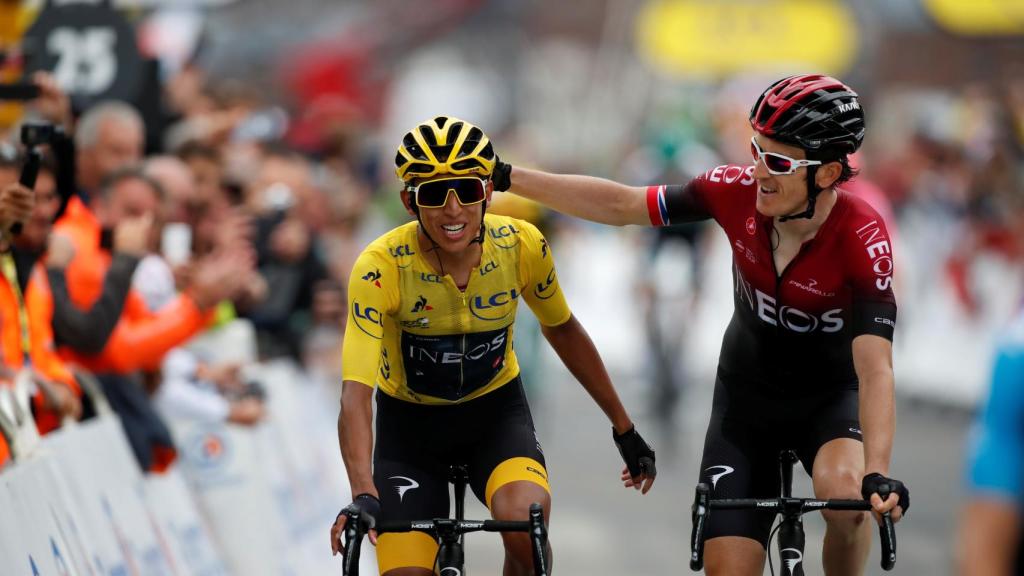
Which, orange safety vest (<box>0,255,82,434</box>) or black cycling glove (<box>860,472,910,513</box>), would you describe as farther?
orange safety vest (<box>0,255,82,434</box>)

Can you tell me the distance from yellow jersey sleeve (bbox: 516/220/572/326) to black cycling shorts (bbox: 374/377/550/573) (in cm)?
36

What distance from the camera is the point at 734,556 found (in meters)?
6.10

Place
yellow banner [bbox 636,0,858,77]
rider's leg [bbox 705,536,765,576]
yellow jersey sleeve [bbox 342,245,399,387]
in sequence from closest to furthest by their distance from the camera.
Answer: yellow jersey sleeve [bbox 342,245,399,387] < rider's leg [bbox 705,536,765,576] < yellow banner [bbox 636,0,858,77]

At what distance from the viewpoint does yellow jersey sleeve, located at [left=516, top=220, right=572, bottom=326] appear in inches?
250

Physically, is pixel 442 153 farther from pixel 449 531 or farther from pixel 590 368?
pixel 449 531

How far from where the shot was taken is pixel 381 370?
6.54 metres

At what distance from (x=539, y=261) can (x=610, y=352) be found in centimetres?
1837

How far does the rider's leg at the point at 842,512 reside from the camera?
241 inches

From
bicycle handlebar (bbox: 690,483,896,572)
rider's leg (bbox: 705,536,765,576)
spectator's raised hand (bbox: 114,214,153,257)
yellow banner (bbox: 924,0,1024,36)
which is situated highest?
yellow banner (bbox: 924,0,1024,36)

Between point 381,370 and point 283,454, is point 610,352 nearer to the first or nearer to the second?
point 283,454

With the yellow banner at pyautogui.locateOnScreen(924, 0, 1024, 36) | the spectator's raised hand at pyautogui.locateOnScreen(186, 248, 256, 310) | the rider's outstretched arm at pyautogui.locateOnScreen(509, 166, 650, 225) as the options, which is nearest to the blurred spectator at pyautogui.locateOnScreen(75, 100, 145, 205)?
the spectator's raised hand at pyautogui.locateOnScreen(186, 248, 256, 310)

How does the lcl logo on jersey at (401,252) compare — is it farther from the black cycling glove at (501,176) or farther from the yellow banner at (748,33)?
the yellow banner at (748,33)

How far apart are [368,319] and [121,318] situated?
88.6 inches

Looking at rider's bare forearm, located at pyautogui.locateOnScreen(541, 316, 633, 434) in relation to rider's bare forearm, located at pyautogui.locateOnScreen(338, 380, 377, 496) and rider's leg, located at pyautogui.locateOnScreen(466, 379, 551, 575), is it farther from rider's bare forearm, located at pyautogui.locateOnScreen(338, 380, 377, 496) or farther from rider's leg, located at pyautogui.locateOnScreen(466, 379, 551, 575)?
rider's bare forearm, located at pyautogui.locateOnScreen(338, 380, 377, 496)
